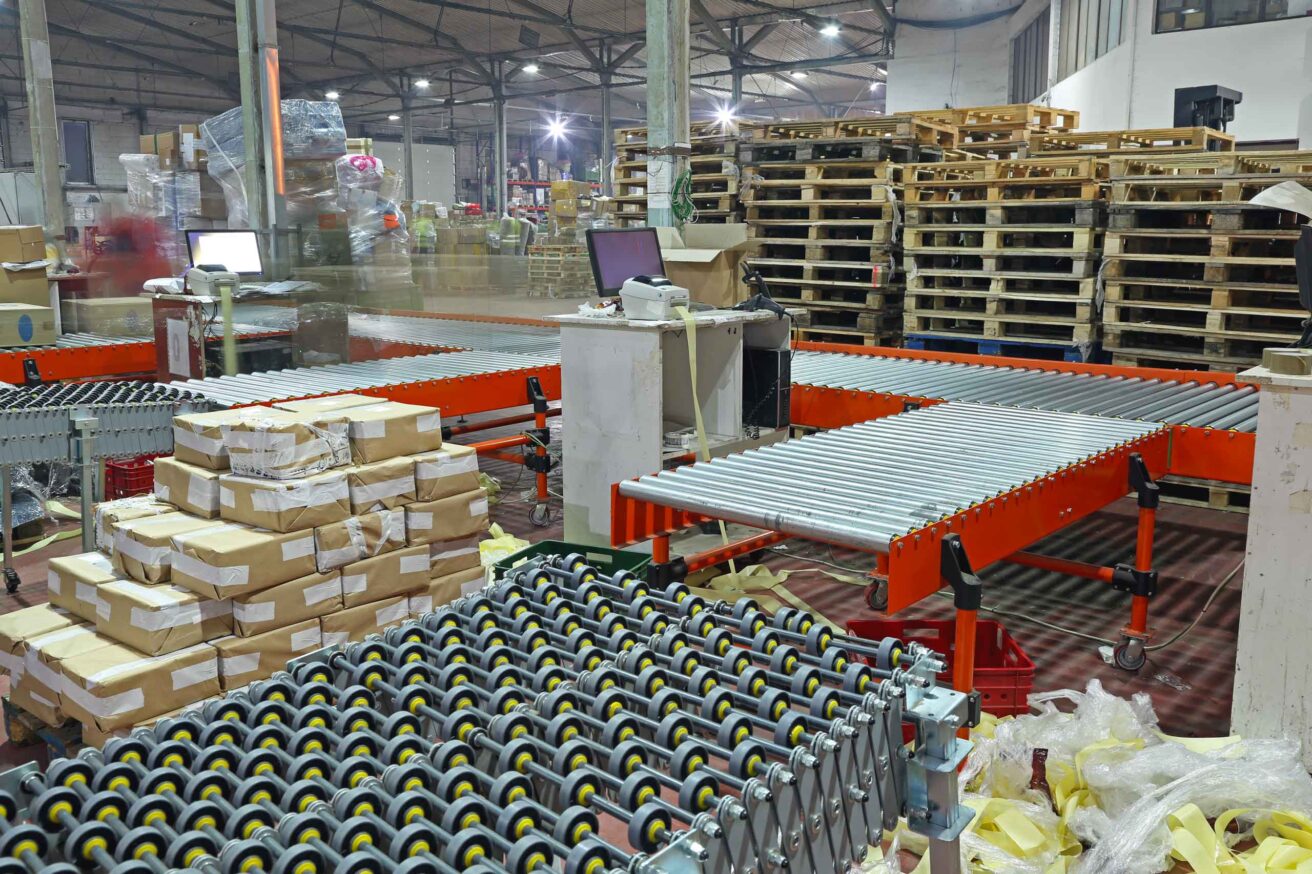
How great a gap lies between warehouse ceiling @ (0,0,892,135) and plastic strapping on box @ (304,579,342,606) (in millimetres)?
17214

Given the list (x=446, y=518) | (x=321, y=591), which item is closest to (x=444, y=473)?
(x=446, y=518)

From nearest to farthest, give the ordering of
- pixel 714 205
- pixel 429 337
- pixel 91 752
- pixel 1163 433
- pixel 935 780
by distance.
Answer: pixel 91 752 < pixel 935 780 < pixel 1163 433 < pixel 429 337 < pixel 714 205

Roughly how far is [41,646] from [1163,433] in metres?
4.29

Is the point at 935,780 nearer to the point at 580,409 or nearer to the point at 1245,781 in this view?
the point at 1245,781

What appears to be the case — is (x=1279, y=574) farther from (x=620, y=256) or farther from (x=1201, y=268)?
(x=1201, y=268)

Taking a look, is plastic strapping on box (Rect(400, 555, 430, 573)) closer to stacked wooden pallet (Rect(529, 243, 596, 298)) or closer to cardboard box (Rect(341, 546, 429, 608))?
cardboard box (Rect(341, 546, 429, 608))

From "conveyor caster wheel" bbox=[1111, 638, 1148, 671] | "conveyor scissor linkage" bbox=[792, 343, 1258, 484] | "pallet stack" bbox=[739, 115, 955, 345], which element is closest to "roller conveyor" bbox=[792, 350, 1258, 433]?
"conveyor scissor linkage" bbox=[792, 343, 1258, 484]

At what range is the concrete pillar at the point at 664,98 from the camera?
7.32 meters

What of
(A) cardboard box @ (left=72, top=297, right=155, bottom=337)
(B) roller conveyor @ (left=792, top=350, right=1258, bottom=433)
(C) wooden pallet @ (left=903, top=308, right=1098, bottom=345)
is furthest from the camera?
(A) cardboard box @ (left=72, top=297, right=155, bottom=337)

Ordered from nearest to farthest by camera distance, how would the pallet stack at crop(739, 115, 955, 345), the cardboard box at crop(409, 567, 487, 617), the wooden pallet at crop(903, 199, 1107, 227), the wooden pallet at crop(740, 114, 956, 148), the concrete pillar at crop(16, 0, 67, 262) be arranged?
1. the cardboard box at crop(409, 567, 487, 617)
2. the wooden pallet at crop(903, 199, 1107, 227)
3. the pallet stack at crop(739, 115, 955, 345)
4. the wooden pallet at crop(740, 114, 956, 148)
5. the concrete pillar at crop(16, 0, 67, 262)

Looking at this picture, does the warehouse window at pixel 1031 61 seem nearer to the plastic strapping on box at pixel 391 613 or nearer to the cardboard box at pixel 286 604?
the plastic strapping on box at pixel 391 613

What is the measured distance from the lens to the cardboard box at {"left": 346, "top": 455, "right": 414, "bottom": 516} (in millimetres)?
3814

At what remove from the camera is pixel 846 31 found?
21.7m

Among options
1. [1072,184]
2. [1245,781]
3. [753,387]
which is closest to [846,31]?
[1072,184]
